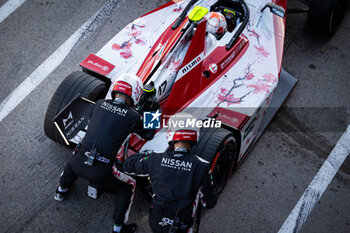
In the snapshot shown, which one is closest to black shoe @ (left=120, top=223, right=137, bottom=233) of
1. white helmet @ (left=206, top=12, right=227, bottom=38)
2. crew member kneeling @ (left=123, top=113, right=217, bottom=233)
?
crew member kneeling @ (left=123, top=113, right=217, bottom=233)

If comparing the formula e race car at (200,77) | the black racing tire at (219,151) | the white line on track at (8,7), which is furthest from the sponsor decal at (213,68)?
the white line on track at (8,7)

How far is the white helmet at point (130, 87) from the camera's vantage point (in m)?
4.20

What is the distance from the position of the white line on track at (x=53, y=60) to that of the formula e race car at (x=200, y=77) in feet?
3.83

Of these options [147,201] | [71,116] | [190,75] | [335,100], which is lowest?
[147,201]

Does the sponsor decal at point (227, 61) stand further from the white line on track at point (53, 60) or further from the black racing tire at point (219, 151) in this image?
the white line on track at point (53, 60)

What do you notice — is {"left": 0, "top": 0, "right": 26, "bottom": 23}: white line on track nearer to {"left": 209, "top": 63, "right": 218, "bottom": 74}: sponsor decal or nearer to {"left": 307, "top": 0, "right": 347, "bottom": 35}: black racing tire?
{"left": 209, "top": 63, "right": 218, "bottom": 74}: sponsor decal

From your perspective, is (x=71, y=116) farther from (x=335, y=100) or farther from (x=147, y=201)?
(x=335, y=100)

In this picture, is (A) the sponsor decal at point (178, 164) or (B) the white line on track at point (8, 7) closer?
(A) the sponsor decal at point (178, 164)

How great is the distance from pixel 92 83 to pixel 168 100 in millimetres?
993

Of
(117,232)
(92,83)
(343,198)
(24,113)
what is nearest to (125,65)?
(92,83)

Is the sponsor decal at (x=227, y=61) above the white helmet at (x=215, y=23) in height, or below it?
below

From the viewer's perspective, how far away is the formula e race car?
15.5ft

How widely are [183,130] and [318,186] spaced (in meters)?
2.47

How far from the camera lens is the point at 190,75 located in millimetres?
4949
